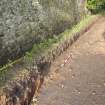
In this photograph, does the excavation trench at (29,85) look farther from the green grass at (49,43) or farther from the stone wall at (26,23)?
the stone wall at (26,23)

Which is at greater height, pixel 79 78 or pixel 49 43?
pixel 49 43

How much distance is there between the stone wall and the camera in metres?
6.73

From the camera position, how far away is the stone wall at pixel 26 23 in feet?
22.1

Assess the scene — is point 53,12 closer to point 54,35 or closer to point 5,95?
point 54,35

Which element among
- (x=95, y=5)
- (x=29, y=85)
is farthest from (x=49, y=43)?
(x=95, y=5)

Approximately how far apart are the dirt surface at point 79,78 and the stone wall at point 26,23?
37.7 inches

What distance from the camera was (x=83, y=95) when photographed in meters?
7.02

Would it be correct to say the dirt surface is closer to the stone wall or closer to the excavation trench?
the excavation trench

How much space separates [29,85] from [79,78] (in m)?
1.95

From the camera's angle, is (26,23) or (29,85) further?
(26,23)

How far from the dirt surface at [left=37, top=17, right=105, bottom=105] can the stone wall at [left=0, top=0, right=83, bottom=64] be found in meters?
0.96

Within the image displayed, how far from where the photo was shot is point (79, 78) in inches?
312

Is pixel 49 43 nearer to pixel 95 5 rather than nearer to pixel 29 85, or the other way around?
pixel 29 85

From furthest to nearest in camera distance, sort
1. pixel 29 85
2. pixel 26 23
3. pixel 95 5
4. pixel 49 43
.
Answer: pixel 95 5 → pixel 49 43 → pixel 26 23 → pixel 29 85
